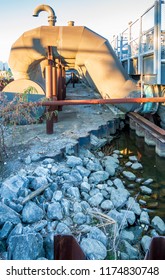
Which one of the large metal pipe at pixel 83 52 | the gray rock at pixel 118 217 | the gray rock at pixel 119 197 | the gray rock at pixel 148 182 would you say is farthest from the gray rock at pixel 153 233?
the large metal pipe at pixel 83 52

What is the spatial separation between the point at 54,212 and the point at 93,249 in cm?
54

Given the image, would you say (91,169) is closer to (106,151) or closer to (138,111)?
(106,151)

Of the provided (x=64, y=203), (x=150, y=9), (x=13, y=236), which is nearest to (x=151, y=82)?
(x=150, y=9)

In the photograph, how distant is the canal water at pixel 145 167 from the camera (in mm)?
3256

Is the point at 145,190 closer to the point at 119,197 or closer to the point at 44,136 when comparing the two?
the point at 119,197

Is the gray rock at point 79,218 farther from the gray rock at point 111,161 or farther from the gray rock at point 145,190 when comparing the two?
the gray rock at point 111,161

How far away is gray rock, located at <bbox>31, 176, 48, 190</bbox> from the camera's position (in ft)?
8.97

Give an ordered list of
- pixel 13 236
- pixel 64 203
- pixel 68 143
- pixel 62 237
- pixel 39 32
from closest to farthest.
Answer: pixel 62 237 < pixel 13 236 < pixel 64 203 < pixel 68 143 < pixel 39 32

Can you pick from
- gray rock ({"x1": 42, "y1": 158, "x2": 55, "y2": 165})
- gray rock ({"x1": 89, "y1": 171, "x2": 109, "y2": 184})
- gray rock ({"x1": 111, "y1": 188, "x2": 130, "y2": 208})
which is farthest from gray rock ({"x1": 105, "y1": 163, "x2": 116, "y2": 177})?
gray rock ({"x1": 42, "y1": 158, "x2": 55, "y2": 165})

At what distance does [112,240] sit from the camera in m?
2.31

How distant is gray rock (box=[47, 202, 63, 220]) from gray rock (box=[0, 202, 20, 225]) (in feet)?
1.03

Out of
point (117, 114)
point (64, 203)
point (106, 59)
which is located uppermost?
point (106, 59)

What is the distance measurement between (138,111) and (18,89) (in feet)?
9.83

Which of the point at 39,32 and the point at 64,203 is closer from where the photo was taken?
the point at 64,203
